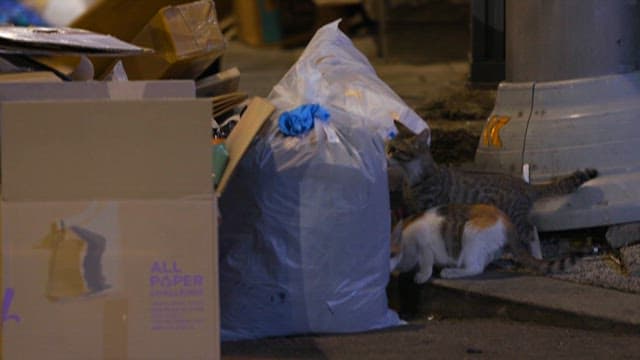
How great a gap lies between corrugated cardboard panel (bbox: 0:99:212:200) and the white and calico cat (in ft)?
5.29

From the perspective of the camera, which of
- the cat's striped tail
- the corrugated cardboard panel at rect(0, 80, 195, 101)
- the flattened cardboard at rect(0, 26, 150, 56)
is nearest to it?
the corrugated cardboard panel at rect(0, 80, 195, 101)

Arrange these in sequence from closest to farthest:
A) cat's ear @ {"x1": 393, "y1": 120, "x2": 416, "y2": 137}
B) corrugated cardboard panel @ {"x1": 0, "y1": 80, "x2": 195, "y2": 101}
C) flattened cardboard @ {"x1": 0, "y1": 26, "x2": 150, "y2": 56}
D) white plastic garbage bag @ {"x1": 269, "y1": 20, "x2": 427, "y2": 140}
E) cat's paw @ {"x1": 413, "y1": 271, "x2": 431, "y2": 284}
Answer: corrugated cardboard panel @ {"x1": 0, "y1": 80, "x2": 195, "y2": 101}, flattened cardboard @ {"x1": 0, "y1": 26, "x2": 150, "y2": 56}, white plastic garbage bag @ {"x1": 269, "y1": 20, "x2": 427, "y2": 140}, cat's ear @ {"x1": 393, "y1": 120, "x2": 416, "y2": 137}, cat's paw @ {"x1": 413, "y1": 271, "x2": 431, "y2": 284}

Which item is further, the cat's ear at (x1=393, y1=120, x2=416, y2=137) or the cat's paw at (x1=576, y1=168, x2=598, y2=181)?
the cat's paw at (x1=576, y1=168, x2=598, y2=181)

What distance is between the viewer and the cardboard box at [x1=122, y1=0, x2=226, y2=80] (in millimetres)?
6160

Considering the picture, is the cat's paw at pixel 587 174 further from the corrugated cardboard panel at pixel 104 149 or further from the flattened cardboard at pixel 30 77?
the flattened cardboard at pixel 30 77

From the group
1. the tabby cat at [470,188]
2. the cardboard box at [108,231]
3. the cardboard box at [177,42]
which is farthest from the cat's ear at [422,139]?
the cardboard box at [108,231]

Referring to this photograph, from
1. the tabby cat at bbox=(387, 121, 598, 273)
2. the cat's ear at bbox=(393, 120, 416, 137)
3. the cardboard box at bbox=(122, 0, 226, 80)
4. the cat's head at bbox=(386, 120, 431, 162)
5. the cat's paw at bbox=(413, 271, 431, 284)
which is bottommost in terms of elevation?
the cat's paw at bbox=(413, 271, 431, 284)

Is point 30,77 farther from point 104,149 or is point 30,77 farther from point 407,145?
point 407,145

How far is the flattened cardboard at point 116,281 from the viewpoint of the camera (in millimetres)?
4289

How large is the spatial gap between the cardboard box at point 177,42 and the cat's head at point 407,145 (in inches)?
42.1

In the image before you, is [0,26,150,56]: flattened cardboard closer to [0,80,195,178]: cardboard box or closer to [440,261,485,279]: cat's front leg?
[0,80,195,178]: cardboard box

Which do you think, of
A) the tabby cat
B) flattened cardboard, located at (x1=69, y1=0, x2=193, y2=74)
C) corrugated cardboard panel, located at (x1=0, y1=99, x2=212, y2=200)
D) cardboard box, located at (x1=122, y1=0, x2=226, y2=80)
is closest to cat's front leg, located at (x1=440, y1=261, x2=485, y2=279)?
the tabby cat

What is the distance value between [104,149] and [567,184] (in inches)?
95.2

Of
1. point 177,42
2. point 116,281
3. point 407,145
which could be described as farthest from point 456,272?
point 116,281
